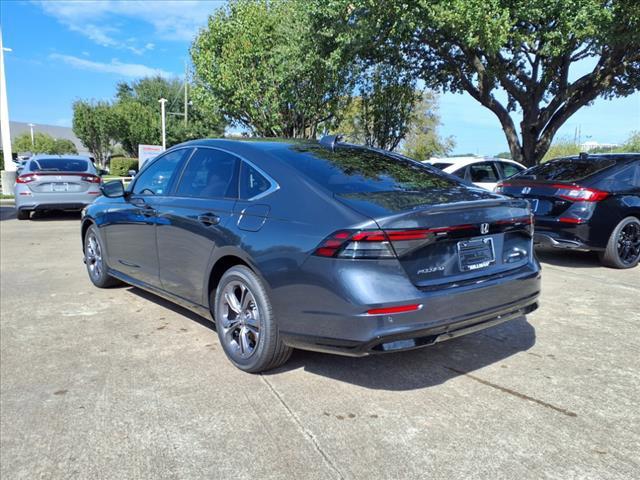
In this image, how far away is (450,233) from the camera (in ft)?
9.75

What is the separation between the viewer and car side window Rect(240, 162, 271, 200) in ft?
11.4

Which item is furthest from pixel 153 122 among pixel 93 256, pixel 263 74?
pixel 93 256

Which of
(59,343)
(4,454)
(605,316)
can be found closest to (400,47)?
(605,316)

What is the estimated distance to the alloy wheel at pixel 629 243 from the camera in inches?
266

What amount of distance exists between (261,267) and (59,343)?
6.64 ft

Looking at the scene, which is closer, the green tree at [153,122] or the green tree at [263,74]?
the green tree at [263,74]

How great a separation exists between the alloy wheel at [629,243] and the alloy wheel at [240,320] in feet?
17.8

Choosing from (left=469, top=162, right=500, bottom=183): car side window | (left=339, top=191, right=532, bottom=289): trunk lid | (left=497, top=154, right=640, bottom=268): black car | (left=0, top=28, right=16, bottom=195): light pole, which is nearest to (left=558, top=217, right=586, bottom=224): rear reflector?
(left=497, top=154, right=640, bottom=268): black car

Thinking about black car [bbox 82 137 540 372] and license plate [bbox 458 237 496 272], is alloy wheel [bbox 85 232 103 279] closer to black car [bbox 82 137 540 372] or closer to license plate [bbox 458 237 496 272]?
black car [bbox 82 137 540 372]

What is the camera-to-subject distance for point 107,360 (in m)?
3.75

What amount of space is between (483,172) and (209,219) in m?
8.66

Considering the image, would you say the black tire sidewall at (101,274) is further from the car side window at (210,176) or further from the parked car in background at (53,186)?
the parked car in background at (53,186)

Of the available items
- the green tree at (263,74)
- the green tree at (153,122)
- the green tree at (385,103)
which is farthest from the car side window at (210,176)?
the green tree at (153,122)

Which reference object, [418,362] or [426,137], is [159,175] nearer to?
[418,362]
